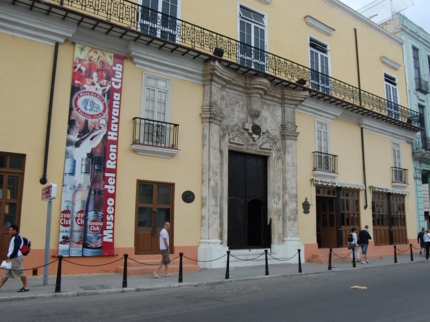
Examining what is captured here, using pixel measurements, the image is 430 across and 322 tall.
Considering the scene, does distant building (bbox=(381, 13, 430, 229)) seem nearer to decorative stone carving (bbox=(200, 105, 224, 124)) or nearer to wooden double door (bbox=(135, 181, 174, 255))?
decorative stone carving (bbox=(200, 105, 224, 124))

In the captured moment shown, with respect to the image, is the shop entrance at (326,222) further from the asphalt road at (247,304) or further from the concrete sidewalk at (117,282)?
the asphalt road at (247,304)

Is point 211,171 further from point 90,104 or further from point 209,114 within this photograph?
point 90,104

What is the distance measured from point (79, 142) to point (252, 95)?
23.6ft

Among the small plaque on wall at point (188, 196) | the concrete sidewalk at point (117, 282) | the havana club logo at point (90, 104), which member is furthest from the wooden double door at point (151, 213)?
the havana club logo at point (90, 104)

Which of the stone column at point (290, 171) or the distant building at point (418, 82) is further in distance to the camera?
the distant building at point (418, 82)

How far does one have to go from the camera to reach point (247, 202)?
631 inches

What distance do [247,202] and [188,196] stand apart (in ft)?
10.1

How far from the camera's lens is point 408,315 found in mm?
6859

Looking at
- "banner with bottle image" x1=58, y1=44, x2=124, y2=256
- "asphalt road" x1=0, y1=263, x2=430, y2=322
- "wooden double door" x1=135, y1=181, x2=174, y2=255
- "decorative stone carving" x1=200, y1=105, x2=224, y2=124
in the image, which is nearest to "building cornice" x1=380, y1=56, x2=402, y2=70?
"decorative stone carving" x1=200, y1=105, x2=224, y2=124

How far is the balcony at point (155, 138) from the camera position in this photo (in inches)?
510

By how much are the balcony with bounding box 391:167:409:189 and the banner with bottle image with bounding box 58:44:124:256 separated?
1619cm

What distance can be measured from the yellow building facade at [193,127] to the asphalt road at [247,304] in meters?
3.43

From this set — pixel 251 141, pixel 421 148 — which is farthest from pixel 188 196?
pixel 421 148

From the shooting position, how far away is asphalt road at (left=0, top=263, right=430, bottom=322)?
680 cm
